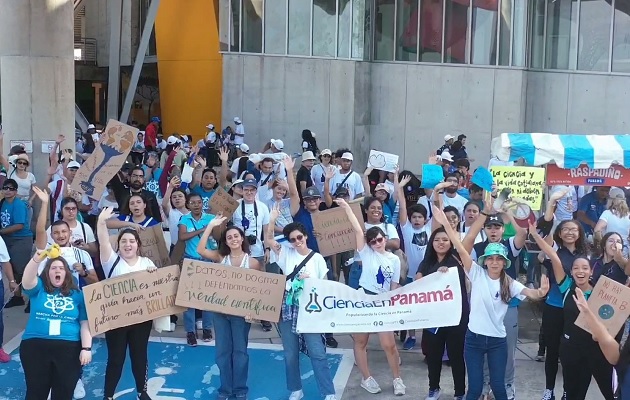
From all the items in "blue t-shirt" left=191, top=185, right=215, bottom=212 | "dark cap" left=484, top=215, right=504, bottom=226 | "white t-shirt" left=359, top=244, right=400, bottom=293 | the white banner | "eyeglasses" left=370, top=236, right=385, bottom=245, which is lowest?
the white banner

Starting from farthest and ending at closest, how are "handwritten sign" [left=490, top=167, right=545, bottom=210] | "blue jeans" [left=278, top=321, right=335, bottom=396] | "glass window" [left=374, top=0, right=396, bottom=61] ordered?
"glass window" [left=374, top=0, right=396, bottom=61], "handwritten sign" [left=490, top=167, right=545, bottom=210], "blue jeans" [left=278, top=321, right=335, bottom=396]

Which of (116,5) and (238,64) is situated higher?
(116,5)

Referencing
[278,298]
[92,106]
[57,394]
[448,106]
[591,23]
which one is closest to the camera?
[57,394]

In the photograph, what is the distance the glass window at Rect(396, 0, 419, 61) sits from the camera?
24391 mm

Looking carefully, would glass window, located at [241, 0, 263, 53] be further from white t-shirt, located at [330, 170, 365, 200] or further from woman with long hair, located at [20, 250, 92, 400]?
woman with long hair, located at [20, 250, 92, 400]

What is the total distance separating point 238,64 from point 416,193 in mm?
14348

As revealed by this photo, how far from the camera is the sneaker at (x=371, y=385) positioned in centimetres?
808

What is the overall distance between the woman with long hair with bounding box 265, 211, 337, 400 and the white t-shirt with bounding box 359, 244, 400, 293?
439 mm

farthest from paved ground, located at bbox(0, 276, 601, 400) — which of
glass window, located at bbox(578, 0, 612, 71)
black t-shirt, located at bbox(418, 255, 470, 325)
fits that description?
glass window, located at bbox(578, 0, 612, 71)

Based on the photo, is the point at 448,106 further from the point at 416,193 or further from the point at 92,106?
Answer: the point at 92,106

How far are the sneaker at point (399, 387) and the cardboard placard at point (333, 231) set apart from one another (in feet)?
6.43

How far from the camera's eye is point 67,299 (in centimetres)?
655

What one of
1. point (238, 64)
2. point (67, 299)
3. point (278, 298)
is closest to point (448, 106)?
point (238, 64)

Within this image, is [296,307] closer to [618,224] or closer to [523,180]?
[523,180]
